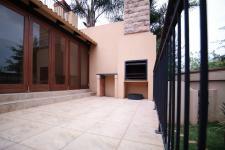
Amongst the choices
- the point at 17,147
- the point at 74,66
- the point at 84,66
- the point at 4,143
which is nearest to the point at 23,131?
the point at 4,143

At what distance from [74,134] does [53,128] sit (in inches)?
13.8

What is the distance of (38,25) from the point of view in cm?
395

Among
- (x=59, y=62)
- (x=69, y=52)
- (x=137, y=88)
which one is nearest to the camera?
(x=59, y=62)

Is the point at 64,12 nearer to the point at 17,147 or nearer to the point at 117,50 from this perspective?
the point at 117,50

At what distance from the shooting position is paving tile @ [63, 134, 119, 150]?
4.13ft

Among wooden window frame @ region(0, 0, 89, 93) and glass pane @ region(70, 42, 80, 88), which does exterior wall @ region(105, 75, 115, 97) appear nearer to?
glass pane @ region(70, 42, 80, 88)

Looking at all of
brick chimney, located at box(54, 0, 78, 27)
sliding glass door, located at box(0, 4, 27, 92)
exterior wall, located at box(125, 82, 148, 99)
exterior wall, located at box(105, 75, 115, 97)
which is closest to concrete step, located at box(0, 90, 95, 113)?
sliding glass door, located at box(0, 4, 27, 92)

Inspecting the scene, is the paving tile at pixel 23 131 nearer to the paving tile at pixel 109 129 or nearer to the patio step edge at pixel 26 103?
the paving tile at pixel 109 129

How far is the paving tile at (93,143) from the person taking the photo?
4.13ft

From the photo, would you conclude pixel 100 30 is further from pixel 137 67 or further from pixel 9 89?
pixel 9 89

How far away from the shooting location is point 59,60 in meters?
4.78

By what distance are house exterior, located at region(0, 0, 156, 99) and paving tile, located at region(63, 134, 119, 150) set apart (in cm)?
249

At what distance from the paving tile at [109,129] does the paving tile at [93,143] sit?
0.12m

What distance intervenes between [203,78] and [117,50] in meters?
6.08
